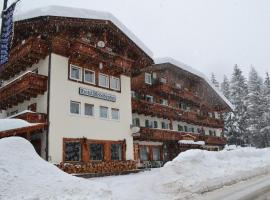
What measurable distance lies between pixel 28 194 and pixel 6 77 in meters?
22.7

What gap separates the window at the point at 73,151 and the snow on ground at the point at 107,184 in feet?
29.6

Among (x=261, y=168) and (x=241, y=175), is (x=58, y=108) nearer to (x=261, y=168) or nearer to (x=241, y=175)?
(x=241, y=175)

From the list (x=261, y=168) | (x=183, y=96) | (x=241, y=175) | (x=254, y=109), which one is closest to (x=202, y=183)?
(x=241, y=175)

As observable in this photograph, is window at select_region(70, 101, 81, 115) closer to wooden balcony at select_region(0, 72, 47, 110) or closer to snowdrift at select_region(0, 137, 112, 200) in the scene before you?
wooden balcony at select_region(0, 72, 47, 110)

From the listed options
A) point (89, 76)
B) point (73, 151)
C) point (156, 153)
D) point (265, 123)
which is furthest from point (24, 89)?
point (265, 123)

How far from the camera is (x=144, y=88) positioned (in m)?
34.9

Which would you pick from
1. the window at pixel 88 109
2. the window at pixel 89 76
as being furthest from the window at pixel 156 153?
the window at pixel 89 76

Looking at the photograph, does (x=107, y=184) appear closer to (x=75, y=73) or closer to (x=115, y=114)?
(x=75, y=73)

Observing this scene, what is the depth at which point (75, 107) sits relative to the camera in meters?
24.0

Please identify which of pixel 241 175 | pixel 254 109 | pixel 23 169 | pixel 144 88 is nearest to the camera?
pixel 23 169

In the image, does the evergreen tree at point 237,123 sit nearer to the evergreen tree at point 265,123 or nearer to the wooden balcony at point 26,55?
the evergreen tree at point 265,123

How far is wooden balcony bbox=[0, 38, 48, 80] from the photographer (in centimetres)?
2272

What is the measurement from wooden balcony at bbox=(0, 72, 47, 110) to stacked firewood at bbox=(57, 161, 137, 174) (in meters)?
5.87

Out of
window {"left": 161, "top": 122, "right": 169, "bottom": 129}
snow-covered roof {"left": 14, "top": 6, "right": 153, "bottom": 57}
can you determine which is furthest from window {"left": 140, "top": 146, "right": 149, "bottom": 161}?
snow-covered roof {"left": 14, "top": 6, "right": 153, "bottom": 57}
